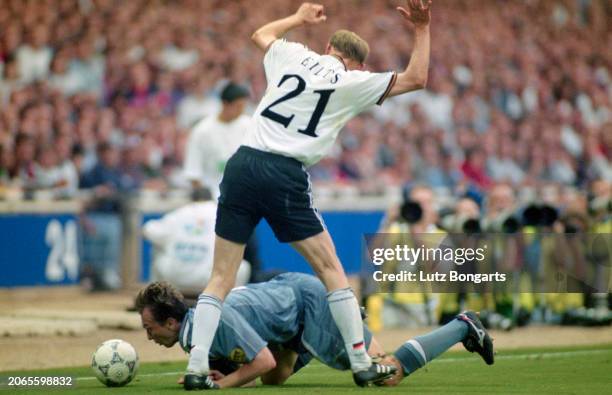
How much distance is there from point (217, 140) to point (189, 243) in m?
1.04

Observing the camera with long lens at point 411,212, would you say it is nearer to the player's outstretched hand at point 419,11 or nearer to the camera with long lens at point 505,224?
the camera with long lens at point 505,224

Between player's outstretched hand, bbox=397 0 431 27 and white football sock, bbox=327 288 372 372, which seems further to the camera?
player's outstretched hand, bbox=397 0 431 27

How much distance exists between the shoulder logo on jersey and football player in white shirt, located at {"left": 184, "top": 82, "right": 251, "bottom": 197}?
5.04 meters

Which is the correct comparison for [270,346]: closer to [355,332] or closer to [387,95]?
[355,332]

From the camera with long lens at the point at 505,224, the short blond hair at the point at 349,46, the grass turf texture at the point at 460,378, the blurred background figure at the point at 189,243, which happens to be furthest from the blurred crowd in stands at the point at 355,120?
the short blond hair at the point at 349,46

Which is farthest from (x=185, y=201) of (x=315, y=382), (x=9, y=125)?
(x=315, y=382)

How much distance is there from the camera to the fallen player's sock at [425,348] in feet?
25.9

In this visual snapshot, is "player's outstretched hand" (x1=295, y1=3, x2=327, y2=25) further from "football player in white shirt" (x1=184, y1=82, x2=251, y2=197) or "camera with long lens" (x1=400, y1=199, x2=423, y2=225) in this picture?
"camera with long lens" (x1=400, y1=199, x2=423, y2=225)

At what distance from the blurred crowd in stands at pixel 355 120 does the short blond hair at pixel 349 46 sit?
839 cm

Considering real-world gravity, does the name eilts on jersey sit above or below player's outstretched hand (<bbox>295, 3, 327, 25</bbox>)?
below

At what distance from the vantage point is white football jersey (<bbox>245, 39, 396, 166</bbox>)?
796cm

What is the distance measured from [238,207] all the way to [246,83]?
1161 cm

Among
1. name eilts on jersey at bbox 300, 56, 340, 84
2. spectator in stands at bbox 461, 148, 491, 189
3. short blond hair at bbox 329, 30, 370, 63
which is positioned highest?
short blond hair at bbox 329, 30, 370, 63

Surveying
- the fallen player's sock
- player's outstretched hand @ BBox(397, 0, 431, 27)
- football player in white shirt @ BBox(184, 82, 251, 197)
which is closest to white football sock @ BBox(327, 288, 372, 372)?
the fallen player's sock
